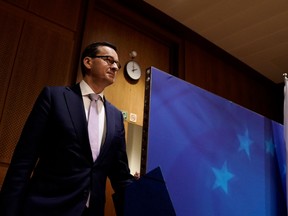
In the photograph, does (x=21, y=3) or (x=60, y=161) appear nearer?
(x=60, y=161)

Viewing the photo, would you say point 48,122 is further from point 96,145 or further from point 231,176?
point 231,176

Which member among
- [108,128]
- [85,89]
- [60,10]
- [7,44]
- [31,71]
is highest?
[60,10]

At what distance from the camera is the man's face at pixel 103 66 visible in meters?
1.53

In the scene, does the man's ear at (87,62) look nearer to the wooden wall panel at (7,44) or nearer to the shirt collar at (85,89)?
the shirt collar at (85,89)

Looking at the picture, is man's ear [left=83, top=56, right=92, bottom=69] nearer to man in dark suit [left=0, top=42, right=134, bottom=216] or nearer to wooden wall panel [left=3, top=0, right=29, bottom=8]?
man in dark suit [left=0, top=42, right=134, bottom=216]

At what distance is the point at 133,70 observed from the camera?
10.0 ft

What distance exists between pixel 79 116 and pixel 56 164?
0.23 m

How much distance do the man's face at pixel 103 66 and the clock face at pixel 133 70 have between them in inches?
55.1

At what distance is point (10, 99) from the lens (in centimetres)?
214

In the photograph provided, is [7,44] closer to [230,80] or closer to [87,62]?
[87,62]

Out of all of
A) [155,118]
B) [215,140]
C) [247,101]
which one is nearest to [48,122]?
[155,118]

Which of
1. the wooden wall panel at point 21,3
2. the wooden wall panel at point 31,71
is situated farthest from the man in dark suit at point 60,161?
the wooden wall panel at point 21,3

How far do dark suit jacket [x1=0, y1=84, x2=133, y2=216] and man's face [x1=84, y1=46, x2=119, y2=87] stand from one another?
0.62ft

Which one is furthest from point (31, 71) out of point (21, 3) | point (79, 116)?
point (79, 116)
